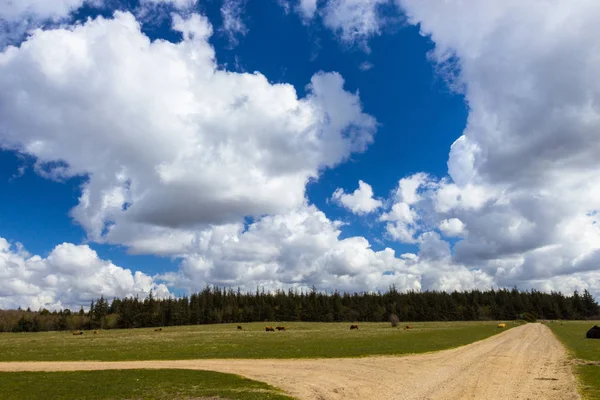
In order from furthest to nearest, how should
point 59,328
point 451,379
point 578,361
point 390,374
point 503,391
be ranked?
1. point 59,328
2. point 578,361
3. point 390,374
4. point 451,379
5. point 503,391

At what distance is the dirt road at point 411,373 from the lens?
769 inches

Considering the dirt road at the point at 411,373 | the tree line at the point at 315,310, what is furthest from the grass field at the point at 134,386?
the tree line at the point at 315,310

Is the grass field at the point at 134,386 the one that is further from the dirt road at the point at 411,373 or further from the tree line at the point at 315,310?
the tree line at the point at 315,310

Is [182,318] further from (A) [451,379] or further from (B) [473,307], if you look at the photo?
(A) [451,379]

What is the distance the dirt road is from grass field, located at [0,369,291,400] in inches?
81.4

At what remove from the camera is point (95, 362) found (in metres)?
36.6

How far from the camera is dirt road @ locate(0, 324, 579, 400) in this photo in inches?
769

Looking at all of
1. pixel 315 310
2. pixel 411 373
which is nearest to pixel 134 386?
pixel 411 373

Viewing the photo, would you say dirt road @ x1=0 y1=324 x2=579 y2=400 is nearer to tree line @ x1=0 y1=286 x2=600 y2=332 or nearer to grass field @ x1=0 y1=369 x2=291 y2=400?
grass field @ x1=0 y1=369 x2=291 y2=400

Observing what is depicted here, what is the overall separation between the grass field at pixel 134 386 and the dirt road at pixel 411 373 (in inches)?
81.4

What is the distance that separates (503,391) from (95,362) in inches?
1353

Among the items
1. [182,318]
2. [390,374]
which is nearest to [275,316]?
[182,318]

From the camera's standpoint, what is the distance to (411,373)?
25.5 meters

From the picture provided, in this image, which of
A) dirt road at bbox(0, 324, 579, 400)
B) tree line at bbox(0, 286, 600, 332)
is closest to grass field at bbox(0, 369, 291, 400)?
dirt road at bbox(0, 324, 579, 400)
